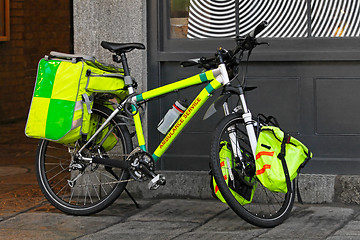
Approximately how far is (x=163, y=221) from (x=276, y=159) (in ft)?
3.36

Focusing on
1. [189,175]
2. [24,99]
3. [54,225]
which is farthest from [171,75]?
[24,99]

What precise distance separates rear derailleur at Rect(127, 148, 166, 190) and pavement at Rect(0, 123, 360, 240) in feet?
1.09

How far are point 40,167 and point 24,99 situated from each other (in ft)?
24.8

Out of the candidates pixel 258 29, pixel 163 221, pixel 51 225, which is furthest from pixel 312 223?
pixel 51 225

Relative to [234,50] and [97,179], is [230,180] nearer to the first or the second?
[234,50]

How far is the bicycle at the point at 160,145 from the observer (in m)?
5.48

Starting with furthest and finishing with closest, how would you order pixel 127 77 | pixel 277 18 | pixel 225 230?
pixel 277 18 < pixel 127 77 < pixel 225 230

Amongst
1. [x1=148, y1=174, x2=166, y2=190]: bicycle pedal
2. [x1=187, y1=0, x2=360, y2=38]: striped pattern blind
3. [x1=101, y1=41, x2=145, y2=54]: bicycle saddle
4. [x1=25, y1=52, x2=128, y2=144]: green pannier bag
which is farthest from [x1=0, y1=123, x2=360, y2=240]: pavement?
[x1=187, y1=0, x2=360, y2=38]: striped pattern blind

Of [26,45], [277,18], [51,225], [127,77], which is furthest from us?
[26,45]

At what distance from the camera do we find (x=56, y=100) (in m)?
5.61

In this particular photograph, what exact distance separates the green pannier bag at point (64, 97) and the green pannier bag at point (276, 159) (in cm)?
129

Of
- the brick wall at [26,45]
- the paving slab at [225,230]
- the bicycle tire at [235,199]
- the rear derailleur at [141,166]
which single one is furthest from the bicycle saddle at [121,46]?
the brick wall at [26,45]

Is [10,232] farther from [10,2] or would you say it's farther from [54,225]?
[10,2]

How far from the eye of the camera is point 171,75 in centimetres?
662
